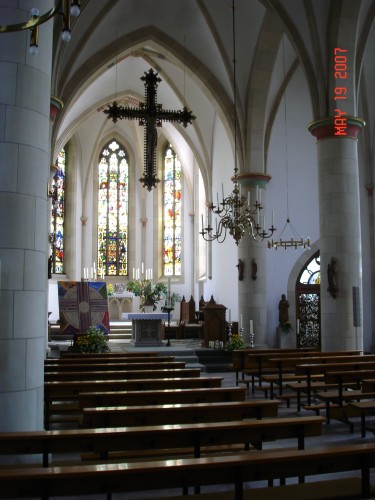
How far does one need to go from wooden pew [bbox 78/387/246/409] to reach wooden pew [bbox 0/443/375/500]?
217 cm

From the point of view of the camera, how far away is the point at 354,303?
1135 cm

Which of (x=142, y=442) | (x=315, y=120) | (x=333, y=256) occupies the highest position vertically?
(x=315, y=120)

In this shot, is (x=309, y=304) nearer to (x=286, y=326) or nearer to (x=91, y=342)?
(x=286, y=326)

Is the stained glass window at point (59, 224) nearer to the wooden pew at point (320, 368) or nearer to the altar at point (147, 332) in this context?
the altar at point (147, 332)

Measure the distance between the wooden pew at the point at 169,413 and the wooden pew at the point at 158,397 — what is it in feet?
2.07

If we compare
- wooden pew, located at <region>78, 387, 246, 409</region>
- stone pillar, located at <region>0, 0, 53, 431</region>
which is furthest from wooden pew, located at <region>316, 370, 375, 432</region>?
stone pillar, located at <region>0, 0, 53, 431</region>

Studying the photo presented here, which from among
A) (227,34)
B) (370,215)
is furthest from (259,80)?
(370,215)

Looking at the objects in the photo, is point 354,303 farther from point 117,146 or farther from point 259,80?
point 117,146

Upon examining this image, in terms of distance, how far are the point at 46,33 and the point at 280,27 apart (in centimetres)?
997

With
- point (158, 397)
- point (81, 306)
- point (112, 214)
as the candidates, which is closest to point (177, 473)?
point (158, 397)

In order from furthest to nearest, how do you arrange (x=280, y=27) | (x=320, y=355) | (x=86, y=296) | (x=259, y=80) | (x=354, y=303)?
1. (x=259, y=80)
2. (x=280, y=27)
3. (x=86, y=296)
4. (x=354, y=303)
5. (x=320, y=355)

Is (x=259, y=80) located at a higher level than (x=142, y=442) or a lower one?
higher

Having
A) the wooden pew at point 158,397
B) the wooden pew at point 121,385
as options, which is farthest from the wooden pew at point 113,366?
the wooden pew at point 158,397

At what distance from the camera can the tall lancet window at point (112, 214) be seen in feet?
86.4
